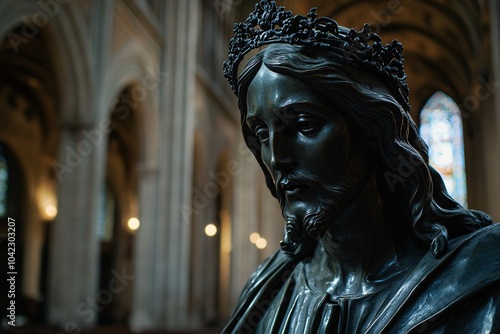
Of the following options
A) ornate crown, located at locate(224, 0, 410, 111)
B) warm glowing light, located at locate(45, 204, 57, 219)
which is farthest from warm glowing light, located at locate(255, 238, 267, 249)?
ornate crown, located at locate(224, 0, 410, 111)

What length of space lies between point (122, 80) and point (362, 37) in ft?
39.5

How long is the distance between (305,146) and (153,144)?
13.7 meters

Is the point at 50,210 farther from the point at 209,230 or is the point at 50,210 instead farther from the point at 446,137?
the point at 446,137

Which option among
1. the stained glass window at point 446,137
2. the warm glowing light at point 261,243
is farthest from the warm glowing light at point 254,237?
the stained glass window at point 446,137

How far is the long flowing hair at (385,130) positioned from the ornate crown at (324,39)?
2cm

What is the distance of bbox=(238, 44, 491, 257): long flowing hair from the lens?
1.15m

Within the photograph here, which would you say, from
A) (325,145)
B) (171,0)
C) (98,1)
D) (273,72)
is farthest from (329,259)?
(171,0)

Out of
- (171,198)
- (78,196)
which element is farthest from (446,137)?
(78,196)

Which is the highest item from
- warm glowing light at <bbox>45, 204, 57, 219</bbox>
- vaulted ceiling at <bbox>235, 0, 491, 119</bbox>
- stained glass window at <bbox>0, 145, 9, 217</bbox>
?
vaulted ceiling at <bbox>235, 0, 491, 119</bbox>

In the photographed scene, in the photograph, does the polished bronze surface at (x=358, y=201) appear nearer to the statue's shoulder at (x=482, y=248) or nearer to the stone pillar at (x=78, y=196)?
the statue's shoulder at (x=482, y=248)

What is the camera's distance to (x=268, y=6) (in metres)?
1.26

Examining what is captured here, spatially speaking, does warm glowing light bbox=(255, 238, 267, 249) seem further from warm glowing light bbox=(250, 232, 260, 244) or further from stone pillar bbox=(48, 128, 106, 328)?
stone pillar bbox=(48, 128, 106, 328)

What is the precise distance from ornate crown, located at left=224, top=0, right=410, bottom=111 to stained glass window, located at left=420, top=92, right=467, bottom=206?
29770 mm

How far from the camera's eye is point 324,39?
1.17 m
